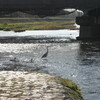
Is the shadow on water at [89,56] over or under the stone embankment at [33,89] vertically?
under

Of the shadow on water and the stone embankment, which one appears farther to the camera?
the shadow on water

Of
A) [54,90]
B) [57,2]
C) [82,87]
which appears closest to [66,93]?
[54,90]

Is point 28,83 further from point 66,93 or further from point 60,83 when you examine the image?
point 66,93

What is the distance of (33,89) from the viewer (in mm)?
15586

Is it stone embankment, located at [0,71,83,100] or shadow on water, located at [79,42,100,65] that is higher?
stone embankment, located at [0,71,83,100]

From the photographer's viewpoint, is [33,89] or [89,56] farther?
[89,56]

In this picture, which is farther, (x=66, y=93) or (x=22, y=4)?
(x=22, y=4)

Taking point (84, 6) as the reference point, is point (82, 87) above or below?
below

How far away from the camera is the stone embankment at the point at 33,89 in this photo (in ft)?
46.4

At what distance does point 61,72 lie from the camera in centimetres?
2925

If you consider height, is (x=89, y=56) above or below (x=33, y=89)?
below

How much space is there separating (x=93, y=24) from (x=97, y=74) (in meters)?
46.2

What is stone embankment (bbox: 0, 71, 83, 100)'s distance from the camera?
14.2m

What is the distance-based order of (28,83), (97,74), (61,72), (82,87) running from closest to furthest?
1. (28,83)
2. (82,87)
3. (97,74)
4. (61,72)
